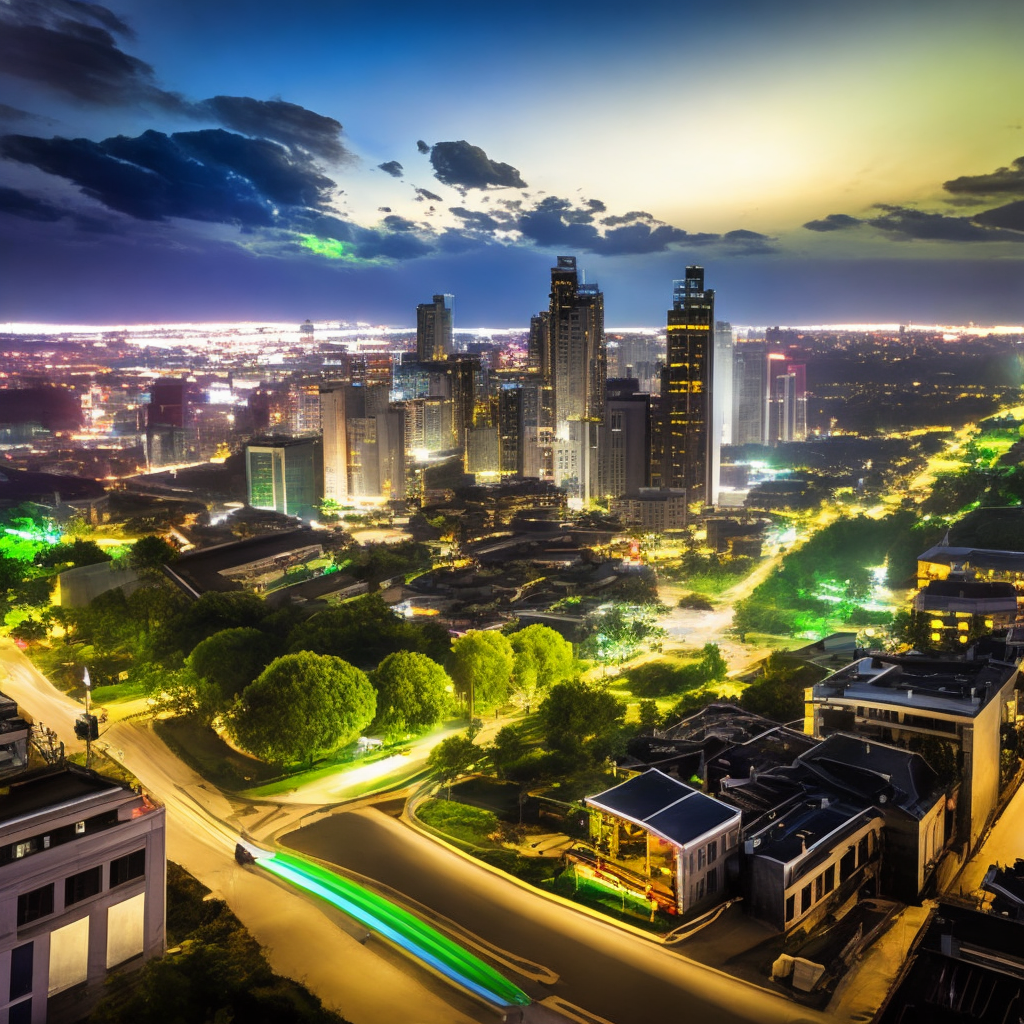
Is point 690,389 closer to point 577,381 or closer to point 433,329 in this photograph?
point 577,381

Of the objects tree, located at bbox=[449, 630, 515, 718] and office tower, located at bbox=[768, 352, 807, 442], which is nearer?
tree, located at bbox=[449, 630, 515, 718]

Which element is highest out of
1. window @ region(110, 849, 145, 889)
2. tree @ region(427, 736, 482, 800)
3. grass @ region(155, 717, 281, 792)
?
window @ region(110, 849, 145, 889)

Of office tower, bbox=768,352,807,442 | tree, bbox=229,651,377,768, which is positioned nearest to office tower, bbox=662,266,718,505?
office tower, bbox=768,352,807,442

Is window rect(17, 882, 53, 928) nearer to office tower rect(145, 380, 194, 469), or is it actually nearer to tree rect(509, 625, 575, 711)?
tree rect(509, 625, 575, 711)

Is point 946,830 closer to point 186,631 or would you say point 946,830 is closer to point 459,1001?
point 459,1001

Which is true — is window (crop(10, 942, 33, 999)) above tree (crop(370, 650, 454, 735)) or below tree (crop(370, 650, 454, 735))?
above
